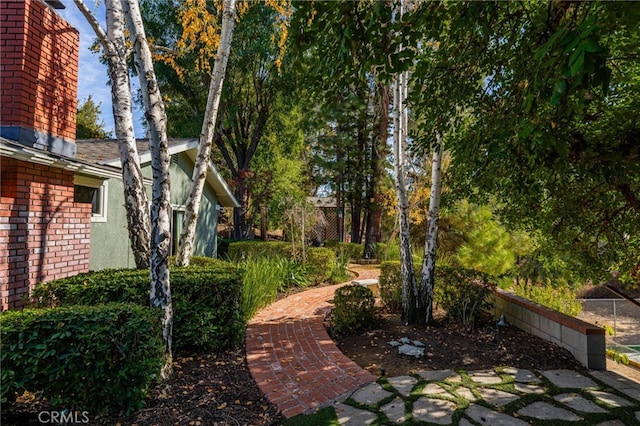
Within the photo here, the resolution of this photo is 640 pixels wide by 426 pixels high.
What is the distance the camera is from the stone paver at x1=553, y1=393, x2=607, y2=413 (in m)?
3.00

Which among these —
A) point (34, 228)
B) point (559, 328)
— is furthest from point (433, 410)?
point (34, 228)

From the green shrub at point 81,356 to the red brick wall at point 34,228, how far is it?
1745 mm

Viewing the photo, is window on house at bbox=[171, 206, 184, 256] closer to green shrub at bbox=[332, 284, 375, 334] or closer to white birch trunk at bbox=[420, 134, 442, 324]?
green shrub at bbox=[332, 284, 375, 334]

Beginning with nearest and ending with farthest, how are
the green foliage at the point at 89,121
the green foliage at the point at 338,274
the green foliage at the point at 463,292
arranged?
the green foliage at the point at 463,292, the green foliage at the point at 338,274, the green foliage at the point at 89,121

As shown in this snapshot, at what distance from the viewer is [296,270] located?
909 centimetres

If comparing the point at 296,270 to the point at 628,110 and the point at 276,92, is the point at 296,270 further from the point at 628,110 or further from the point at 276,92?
the point at 276,92

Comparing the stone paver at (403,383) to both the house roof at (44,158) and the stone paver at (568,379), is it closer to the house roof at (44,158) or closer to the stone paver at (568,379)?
the stone paver at (568,379)

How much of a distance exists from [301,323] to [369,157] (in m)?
14.3

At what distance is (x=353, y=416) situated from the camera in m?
2.88

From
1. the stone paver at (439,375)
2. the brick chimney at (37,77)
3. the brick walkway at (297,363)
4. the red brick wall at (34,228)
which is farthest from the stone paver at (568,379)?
the brick chimney at (37,77)

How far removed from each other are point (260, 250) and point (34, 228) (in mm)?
7461

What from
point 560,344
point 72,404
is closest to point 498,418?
point 560,344

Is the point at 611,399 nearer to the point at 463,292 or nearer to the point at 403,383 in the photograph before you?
the point at 403,383

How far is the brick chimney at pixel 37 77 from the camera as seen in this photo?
450 centimetres
